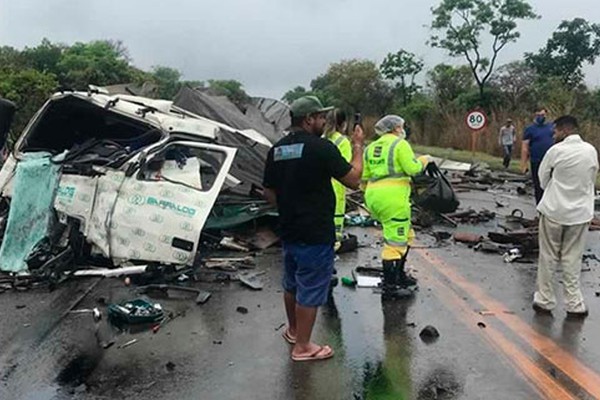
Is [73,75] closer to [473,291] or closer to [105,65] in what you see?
[105,65]

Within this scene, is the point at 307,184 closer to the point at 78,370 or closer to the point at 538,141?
the point at 78,370

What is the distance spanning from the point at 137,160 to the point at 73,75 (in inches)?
997

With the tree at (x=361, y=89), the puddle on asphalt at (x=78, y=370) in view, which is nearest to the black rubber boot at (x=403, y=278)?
the puddle on asphalt at (x=78, y=370)

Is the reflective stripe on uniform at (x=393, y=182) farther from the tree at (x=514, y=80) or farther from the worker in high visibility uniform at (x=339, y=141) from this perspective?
the tree at (x=514, y=80)

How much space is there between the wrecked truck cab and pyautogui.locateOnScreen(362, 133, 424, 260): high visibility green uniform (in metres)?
1.71

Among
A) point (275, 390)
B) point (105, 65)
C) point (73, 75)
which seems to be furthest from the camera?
point (105, 65)

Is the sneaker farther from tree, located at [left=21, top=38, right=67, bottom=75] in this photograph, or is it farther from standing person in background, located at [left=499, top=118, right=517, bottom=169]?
tree, located at [left=21, top=38, right=67, bottom=75]

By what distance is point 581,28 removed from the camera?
134 ft

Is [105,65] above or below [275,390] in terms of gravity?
above

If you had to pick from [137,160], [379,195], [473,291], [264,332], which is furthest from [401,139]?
[137,160]

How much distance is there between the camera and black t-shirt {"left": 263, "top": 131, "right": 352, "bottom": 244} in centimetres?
524

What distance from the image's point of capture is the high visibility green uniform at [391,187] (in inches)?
281

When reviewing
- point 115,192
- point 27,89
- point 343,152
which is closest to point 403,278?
point 343,152

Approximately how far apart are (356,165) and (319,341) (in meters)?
1.50
